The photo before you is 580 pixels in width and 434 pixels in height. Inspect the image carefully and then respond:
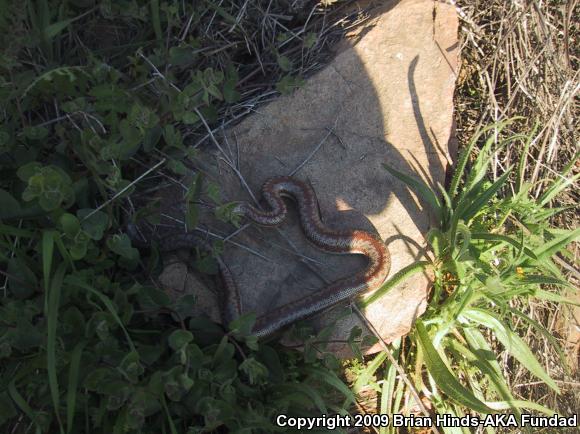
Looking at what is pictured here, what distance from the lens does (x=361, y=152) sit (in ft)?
16.1

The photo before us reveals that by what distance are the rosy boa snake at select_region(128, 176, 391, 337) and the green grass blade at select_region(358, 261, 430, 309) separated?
5 centimetres

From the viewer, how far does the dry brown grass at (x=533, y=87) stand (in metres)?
5.25

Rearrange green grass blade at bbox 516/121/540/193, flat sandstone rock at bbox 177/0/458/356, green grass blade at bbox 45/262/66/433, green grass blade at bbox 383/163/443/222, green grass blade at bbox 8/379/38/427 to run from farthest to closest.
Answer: green grass blade at bbox 516/121/540/193 → green grass blade at bbox 383/163/443/222 → flat sandstone rock at bbox 177/0/458/356 → green grass blade at bbox 8/379/38/427 → green grass blade at bbox 45/262/66/433

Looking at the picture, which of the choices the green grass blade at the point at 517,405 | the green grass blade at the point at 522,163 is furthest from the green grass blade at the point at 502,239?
the green grass blade at the point at 517,405

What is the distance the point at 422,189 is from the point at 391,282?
847 millimetres

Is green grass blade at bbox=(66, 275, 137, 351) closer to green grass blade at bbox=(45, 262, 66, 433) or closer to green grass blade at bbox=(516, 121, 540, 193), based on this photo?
green grass blade at bbox=(45, 262, 66, 433)

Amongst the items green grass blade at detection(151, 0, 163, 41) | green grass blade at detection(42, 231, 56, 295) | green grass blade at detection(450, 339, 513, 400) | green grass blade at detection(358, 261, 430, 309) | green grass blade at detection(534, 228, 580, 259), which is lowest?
green grass blade at detection(450, 339, 513, 400)

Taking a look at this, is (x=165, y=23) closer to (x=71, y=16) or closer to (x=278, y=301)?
(x=71, y=16)

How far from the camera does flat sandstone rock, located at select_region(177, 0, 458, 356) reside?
4508mm

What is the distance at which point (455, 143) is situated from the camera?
516cm

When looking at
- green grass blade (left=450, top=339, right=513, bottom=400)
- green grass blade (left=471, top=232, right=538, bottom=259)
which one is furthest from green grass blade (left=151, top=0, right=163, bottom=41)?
green grass blade (left=450, top=339, right=513, bottom=400)

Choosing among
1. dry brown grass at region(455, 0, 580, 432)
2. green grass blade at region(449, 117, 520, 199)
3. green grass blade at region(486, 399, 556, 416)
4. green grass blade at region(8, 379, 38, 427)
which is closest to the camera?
green grass blade at region(8, 379, 38, 427)

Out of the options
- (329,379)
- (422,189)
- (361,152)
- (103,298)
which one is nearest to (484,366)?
(329,379)

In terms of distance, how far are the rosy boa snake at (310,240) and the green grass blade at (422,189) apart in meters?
0.54
